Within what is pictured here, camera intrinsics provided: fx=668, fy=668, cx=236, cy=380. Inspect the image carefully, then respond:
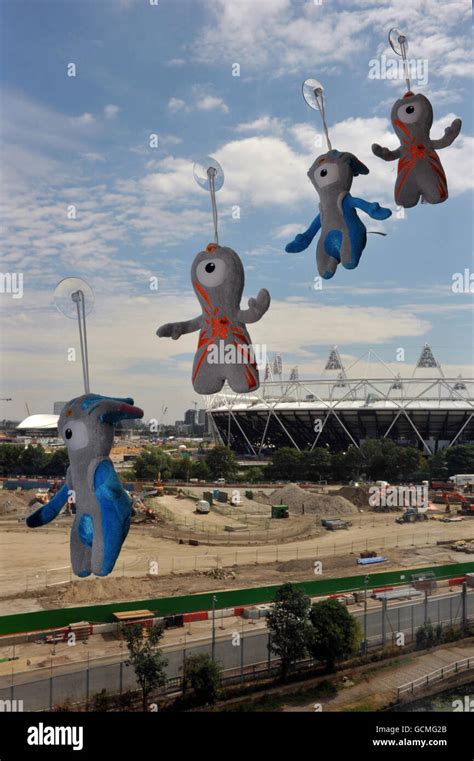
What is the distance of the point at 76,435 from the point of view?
3.80 metres

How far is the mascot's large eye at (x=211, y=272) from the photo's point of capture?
149 inches

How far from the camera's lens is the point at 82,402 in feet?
12.6

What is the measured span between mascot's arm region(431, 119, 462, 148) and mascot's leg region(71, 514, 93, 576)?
3239 mm

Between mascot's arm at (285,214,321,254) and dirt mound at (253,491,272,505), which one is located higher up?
mascot's arm at (285,214,321,254)

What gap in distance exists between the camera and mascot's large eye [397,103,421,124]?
4332 mm

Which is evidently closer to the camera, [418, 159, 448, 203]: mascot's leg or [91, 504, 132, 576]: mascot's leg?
[91, 504, 132, 576]: mascot's leg

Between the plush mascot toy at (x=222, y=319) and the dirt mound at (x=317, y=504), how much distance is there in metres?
21.2

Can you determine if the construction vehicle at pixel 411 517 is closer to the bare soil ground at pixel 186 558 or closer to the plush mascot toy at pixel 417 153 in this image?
→ the bare soil ground at pixel 186 558

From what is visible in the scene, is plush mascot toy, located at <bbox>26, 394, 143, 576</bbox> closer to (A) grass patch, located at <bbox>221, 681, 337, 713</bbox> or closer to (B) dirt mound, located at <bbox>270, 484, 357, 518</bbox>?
(A) grass patch, located at <bbox>221, 681, 337, 713</bbox>

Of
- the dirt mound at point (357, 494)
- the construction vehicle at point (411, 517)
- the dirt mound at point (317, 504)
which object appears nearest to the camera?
the construction vehicle at point (411, 517)

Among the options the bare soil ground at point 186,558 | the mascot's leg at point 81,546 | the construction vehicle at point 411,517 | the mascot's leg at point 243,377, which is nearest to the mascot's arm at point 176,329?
the mascot's leg at point 243,377

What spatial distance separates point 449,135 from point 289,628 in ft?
20.9

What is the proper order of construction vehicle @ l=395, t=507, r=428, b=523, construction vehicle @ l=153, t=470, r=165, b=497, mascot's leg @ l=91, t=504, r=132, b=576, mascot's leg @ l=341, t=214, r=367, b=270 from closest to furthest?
mascot's leg @ l=91, t=504, r=132, b=576, mascot's leg @ l=341, t=214, r=367, b=270, construction vehicle @ l=395, t=507, r=428, b=523, construction vehicle @ l=153, t=470, r=165, b=497

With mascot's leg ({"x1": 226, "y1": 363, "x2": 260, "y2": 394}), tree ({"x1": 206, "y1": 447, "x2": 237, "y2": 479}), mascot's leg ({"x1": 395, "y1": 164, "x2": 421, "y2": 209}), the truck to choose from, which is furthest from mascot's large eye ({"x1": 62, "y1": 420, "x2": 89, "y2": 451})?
tree ({"x1": 206, "y1": 447, "x2": 237, "y2": 479})
